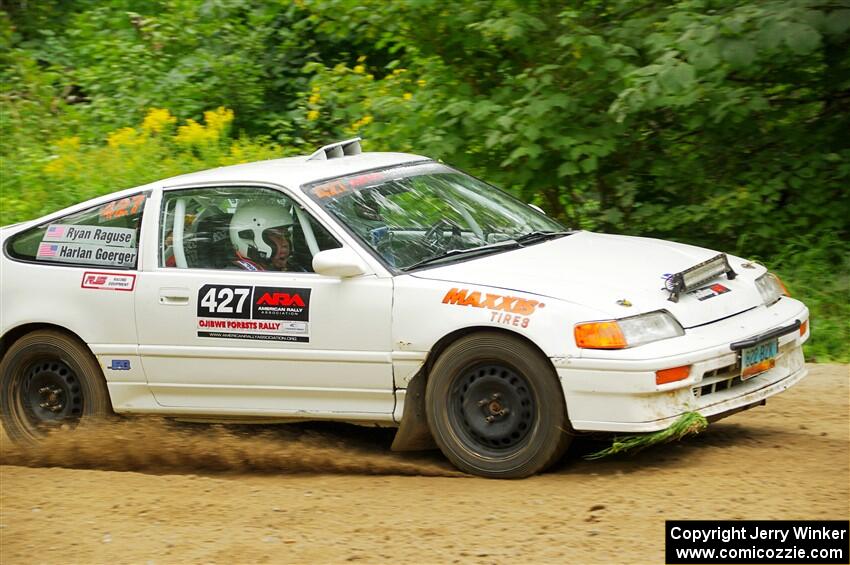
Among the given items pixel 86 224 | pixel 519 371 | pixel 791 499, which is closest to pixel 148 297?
pixel 86 224

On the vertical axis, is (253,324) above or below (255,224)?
below

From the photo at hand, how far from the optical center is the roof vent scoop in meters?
6.76

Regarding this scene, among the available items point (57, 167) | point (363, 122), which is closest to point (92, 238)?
point (363, 122)

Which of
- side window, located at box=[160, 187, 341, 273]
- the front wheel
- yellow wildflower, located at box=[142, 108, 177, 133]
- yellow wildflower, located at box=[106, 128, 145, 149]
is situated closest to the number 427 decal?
side window, located at box=[160, 187, 341, 273]

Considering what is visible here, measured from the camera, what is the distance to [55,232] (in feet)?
22.1

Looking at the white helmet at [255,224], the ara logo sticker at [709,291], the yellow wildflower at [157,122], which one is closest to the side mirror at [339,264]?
the white helmet at [255,224]

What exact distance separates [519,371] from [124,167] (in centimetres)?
696

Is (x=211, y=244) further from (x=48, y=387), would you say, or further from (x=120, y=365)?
(x=48, y=387)

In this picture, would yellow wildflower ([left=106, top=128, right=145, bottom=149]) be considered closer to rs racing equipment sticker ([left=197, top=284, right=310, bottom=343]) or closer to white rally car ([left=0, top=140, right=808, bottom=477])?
white rally car ([left=0, top=140, right=808, bottom=477])

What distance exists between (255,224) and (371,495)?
5.38ft

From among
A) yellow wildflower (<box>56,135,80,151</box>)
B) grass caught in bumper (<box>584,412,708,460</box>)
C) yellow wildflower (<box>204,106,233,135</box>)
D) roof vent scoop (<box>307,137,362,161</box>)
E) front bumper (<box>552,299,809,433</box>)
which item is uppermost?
yellow wildflower (<box>204,106,233,135</box>)

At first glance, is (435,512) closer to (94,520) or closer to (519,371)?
(519,371)

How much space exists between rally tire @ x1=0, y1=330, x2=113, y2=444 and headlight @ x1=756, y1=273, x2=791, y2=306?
11.5 ft

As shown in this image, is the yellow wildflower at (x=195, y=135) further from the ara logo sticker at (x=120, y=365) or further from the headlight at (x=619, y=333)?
the headlight at (x=619, y=333)
